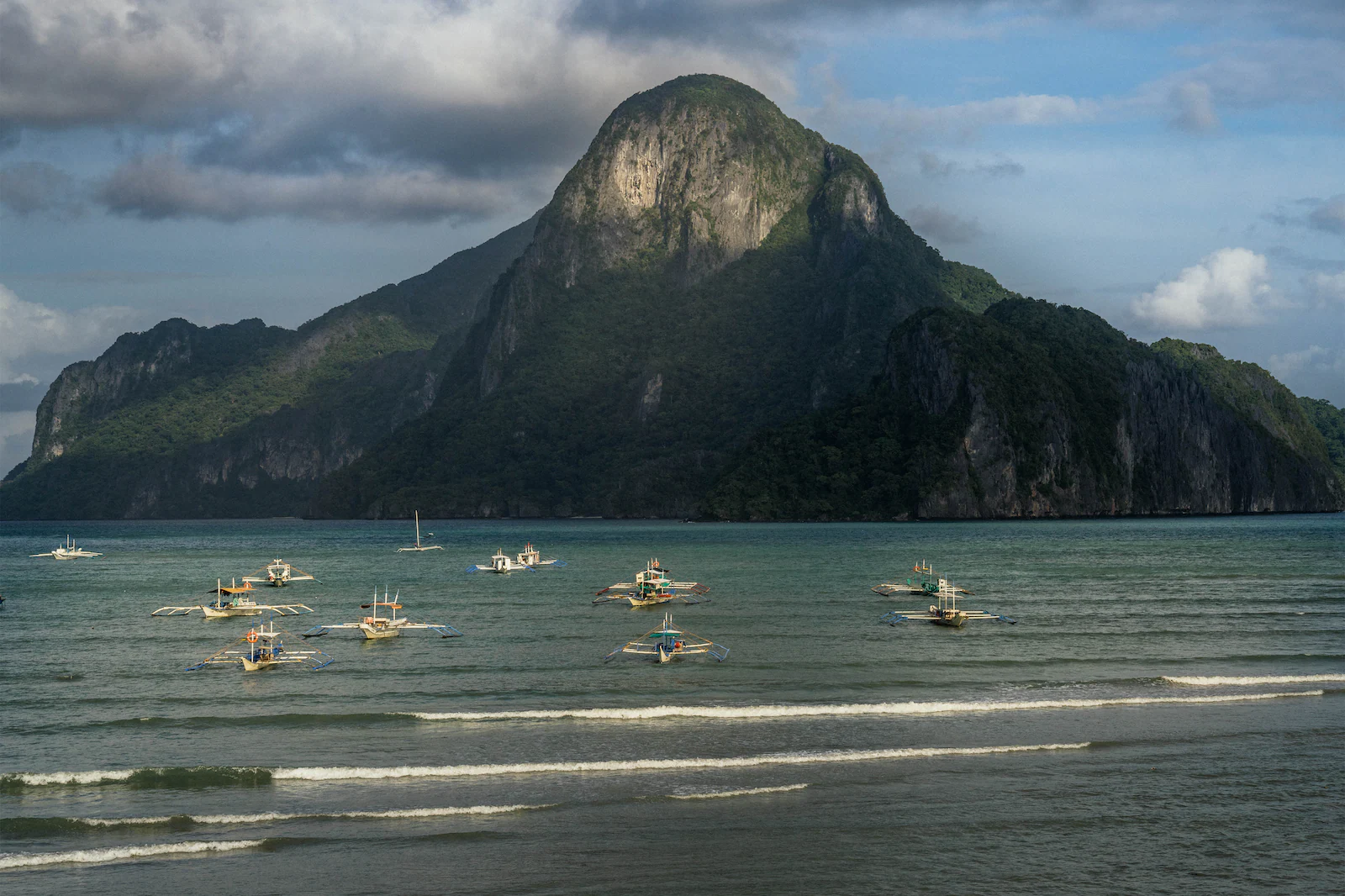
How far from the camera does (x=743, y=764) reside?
3369 cm

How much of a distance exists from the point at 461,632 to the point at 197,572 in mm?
74240

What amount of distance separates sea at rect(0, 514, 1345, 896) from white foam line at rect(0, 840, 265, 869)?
90mm

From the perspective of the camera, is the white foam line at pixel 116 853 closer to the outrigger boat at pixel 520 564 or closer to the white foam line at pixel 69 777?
the white foam line at pixel 69 777

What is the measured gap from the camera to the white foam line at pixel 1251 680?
152ft

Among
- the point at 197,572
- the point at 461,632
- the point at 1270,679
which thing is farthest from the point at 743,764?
the point at 197,572

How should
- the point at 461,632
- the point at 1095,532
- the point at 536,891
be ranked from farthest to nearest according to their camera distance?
1. the point at 1095,532
2. the point at 461,632
3. the point at 536,891

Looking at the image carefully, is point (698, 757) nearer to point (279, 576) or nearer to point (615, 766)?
point (615, 766)

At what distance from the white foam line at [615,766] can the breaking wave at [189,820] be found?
11.6ft

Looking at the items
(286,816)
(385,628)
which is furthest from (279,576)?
(286,816)

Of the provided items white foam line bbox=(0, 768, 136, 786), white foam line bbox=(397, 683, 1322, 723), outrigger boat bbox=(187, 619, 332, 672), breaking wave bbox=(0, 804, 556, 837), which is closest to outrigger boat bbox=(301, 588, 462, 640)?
outrigger boat bbox=(187, 619, 332, 672)

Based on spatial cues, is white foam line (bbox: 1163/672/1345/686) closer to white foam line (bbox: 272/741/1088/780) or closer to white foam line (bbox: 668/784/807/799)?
white foam line (bbox: 272/741/1088/780)

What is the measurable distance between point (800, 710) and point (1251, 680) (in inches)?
732

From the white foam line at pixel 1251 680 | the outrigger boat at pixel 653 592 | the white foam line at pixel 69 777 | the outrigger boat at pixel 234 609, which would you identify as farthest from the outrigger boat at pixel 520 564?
the white foam line at pixel 69 777

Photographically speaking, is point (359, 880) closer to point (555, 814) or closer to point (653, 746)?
point (555, 814)
